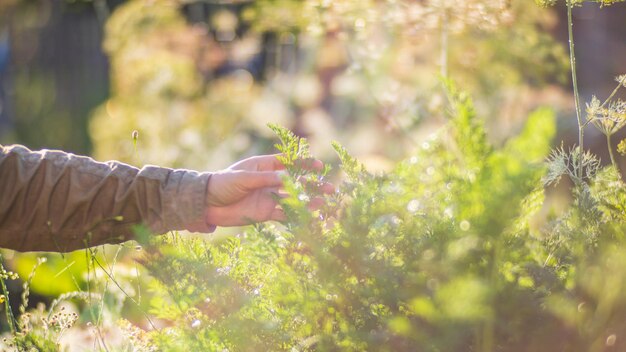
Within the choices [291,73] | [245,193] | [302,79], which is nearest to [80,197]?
[245,193]

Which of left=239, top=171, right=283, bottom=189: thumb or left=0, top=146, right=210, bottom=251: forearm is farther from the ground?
left=239, top=171, right=283, bottom=189: thumb

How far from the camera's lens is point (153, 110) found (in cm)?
524

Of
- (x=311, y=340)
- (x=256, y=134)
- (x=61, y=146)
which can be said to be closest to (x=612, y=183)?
(x=311, y=340)

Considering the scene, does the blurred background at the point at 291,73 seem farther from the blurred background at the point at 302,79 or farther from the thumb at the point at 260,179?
the thumb at the point at 260,179

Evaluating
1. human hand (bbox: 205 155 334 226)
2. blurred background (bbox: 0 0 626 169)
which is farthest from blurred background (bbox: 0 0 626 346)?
human hand (bbox: 205 155 334 226)

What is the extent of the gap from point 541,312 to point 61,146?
284 inches

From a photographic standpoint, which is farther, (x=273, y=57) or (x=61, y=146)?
(x=61, y=146)

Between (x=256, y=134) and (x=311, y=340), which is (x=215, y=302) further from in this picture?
(x=256, y=134)

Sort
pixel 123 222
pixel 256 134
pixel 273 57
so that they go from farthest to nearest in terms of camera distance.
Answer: pixel 273 57, pixel 256 134, pixel 123 222

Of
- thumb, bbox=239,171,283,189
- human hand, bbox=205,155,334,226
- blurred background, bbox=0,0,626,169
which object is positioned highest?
thumb, bbox=239,171,283,189

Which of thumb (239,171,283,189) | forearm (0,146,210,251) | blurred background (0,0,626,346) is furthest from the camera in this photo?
blurred background (0,0,626,346)

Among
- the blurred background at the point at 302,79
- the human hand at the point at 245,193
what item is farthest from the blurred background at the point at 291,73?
the human hand at the point at 245,193

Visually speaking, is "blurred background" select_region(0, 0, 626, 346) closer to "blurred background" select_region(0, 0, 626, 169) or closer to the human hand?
"blurred background" select_region(0, 0, 626, 169)

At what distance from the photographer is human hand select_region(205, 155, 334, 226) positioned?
5.29 feet
